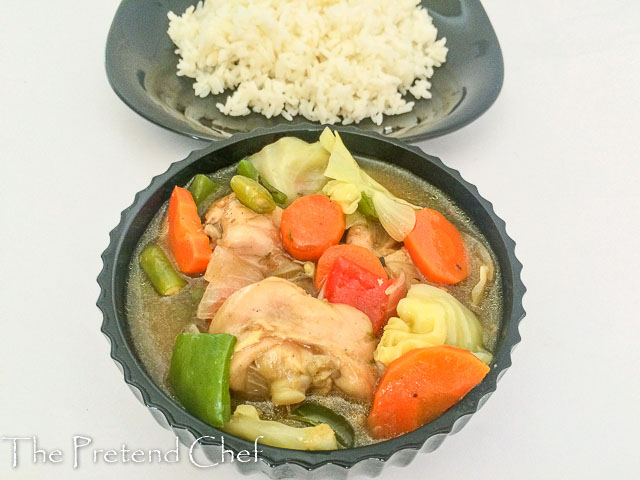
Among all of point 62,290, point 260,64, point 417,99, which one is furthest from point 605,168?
point 62,290

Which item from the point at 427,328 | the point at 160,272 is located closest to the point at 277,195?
the point at 160,272

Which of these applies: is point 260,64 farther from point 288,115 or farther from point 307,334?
point 307,334

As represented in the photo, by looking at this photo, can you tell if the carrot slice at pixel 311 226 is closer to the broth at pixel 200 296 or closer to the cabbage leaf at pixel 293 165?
the cabbage leaf at pixel 293 165

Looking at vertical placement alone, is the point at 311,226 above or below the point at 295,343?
above

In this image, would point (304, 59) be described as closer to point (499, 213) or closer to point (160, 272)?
point (499, 213)

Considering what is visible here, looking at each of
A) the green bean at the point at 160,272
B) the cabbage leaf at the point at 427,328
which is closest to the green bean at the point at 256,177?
the green bean at the point at 160,272
